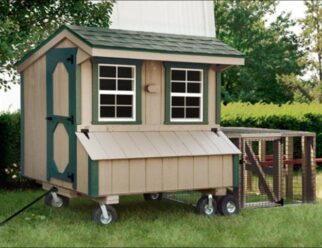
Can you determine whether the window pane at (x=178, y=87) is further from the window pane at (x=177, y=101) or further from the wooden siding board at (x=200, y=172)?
the wooden siding board at (x=200, y=172)

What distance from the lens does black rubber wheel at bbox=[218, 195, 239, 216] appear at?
10.3m

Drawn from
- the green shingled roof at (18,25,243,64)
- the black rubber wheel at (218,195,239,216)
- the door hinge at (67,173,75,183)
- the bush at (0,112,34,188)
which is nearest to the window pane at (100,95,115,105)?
the green shingled roof at (18,25,243,64)

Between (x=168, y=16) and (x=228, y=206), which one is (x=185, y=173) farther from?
(x=168, y=16)

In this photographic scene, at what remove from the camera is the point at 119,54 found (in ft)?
31.0

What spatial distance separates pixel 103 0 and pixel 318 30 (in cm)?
1860

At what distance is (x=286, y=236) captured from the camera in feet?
28.7

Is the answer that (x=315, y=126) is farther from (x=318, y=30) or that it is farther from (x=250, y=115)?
(x=318, y=30)

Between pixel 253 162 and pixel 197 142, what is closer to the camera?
pixel 197 142

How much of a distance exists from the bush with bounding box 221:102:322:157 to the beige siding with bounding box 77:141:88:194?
23.1 ft

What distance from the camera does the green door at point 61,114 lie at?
9672mm

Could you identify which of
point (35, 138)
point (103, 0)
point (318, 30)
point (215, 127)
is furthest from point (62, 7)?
point (318, 30)

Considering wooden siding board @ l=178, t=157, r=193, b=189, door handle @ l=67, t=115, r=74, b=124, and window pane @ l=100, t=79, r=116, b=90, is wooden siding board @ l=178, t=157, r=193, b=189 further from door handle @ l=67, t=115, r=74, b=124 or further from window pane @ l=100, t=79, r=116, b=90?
door handle @ l=67, t=115, r=74, b=124

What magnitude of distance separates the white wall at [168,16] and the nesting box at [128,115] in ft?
40.0

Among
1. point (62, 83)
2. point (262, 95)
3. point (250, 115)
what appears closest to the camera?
point (62, 83)
